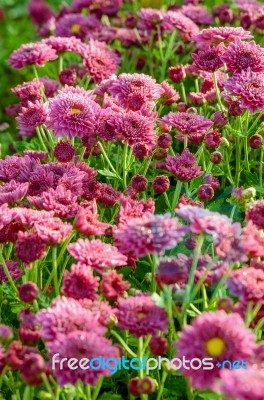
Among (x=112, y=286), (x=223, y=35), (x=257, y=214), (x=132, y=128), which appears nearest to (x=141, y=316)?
(x=112, y=286)

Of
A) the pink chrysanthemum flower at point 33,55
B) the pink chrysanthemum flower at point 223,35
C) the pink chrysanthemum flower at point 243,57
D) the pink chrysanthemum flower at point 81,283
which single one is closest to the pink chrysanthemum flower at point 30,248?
the pink chrysanthemum flower at point 81,283

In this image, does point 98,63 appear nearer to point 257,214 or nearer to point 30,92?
point 30,92

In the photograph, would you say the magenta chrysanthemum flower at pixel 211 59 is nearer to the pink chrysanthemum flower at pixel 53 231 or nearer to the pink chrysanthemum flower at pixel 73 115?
the pink chrysanthemum flower at pixel 73 115

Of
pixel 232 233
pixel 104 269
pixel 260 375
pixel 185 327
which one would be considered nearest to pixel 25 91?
pixel 104 269

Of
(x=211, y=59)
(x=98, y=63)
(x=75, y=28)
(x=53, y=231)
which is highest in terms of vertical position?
(x=211, y=59)

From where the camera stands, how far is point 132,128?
7.88 ft

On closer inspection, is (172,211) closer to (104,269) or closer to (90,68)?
→ (104,269)

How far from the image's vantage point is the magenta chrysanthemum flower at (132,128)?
240 cm

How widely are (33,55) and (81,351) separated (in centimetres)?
172

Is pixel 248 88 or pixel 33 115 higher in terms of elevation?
pixel 248 88

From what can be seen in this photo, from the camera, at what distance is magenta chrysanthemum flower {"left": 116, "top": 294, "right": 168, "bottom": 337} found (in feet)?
5.71

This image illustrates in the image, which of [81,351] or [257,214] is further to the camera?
[257,214]

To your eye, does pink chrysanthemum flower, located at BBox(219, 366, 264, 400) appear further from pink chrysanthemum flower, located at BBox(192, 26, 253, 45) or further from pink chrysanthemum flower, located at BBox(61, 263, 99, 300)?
pink chrysanthemum flower, located at BBox(192, 26, 253, 45)

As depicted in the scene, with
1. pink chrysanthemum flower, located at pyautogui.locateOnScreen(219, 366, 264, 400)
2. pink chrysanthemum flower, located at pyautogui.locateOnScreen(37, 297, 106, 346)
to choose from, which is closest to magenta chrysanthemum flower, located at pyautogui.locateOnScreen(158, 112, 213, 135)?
pink chrysanthemum flower, located at pyautogui.locateOnScreen(37, 297, 106, 346)
